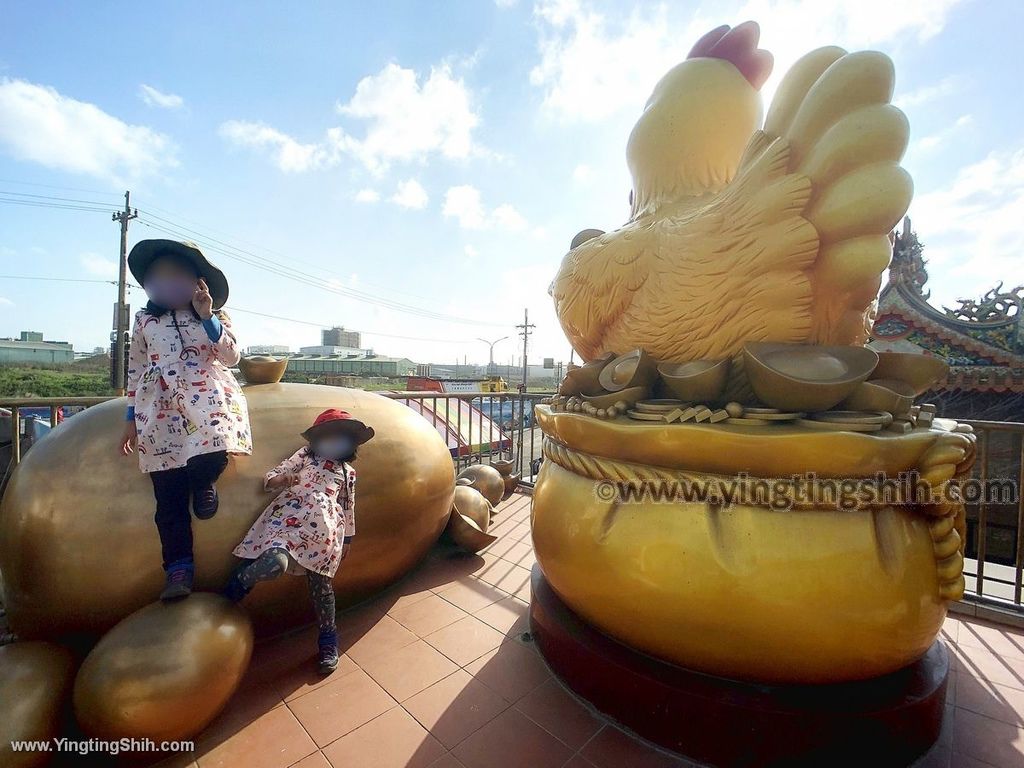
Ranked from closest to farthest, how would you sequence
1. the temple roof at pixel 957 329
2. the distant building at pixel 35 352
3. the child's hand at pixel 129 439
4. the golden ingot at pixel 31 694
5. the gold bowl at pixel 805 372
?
the golden ingot at pixel 31 694 → the gold bowl at pixel 805 372 → the child's hand at pixel 129 439 → the temple roof at pixel 957 329 → the distant building at pixel 35 352

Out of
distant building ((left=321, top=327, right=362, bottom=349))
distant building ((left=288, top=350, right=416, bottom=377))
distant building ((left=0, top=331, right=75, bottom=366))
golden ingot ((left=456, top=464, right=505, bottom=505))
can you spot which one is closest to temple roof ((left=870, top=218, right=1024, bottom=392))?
golden ingot ((left=456, top=464, right=505, bottom=505))

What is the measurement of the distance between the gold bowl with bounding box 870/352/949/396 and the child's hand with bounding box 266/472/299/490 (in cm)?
286

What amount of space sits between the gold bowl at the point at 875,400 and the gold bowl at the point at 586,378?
3.52ft

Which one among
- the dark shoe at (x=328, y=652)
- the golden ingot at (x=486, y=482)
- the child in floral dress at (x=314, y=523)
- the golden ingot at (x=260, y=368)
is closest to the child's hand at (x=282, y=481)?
the child in floral dress at (x=314, y=523)

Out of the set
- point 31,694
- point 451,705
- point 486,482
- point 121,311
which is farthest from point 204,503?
point 121,311

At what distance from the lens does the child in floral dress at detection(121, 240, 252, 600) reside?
6.77 ft

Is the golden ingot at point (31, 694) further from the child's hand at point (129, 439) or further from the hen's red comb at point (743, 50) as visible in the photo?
the hen's red comb at point (743, 50)

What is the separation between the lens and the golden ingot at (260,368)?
2.96 metres

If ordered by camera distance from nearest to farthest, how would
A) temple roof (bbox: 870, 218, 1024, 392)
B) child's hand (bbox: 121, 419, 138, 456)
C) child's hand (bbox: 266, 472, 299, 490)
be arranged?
1. child's hand (bbox: 121, 419, 138, 456)
2. child's hand (bbox: 266, 472, 299, 490)
3. temple roof (bbox: 870, 218, 1024, 392)

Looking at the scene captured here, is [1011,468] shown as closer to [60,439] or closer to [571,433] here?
[571,433]

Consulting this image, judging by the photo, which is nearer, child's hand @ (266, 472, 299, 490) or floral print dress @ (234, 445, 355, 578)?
floral print dress @ (234, 445, 355, 578)

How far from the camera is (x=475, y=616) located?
116 inches

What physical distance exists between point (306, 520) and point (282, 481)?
9.7 inches

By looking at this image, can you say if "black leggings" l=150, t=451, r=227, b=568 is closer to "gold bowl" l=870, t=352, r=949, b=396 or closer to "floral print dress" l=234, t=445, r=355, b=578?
"floral print dress" l=234, t=445, r=355, b=578
